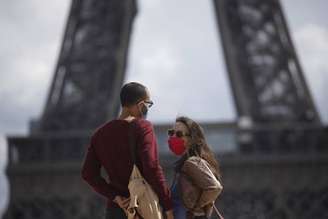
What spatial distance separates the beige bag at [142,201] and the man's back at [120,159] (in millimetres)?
38

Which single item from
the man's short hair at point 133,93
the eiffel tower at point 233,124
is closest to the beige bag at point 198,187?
the man's short hair at point 133,93

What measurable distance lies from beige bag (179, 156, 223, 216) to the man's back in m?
0.18

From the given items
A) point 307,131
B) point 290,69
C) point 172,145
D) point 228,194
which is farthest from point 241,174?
point 172,145

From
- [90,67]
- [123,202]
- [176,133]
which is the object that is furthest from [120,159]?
[90,67]

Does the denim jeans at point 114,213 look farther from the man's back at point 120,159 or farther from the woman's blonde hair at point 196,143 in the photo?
the woman's blonde hair at point 196,143

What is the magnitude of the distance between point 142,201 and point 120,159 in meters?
0.32

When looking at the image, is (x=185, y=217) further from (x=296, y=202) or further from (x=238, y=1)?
(x=238, y=1)

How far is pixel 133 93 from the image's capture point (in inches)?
186

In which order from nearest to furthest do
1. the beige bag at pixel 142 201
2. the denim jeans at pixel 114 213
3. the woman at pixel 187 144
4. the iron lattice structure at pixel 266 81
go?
the beige bag at pixel 142 201
the denim jeans at pixel 114 213
the woman at pixel 187 144
the iron lattice structure at pixel 266 81

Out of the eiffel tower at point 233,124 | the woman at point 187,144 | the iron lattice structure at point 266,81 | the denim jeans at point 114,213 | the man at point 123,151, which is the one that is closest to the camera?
the man at point 123,151

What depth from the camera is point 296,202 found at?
1076 inches

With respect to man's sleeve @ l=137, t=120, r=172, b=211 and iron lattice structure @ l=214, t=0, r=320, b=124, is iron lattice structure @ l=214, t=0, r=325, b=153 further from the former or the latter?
man's sleeve @ l=137, t=120, r=172, b=211

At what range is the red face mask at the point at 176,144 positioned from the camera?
15.6ft

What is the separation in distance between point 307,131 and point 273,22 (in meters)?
5.05
